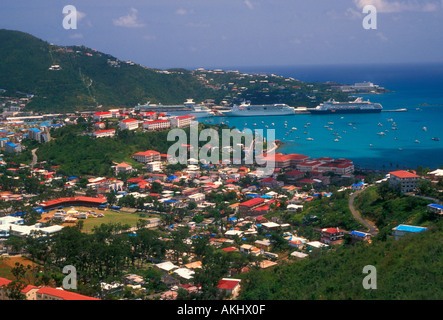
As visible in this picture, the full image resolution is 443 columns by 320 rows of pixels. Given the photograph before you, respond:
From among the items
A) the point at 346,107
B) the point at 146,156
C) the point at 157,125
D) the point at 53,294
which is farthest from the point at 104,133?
the point at 346,107

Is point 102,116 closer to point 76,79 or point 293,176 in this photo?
point 76,79

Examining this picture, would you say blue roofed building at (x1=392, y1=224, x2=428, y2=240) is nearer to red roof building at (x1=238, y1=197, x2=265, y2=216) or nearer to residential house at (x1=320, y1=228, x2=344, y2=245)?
residential house at (x1=320, y1=228, x2=344, y2=245)

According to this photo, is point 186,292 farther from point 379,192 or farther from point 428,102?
point 428,102

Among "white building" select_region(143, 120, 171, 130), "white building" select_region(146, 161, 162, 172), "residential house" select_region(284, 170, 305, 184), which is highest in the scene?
"white building" select_region(143, 120, 171, 130)

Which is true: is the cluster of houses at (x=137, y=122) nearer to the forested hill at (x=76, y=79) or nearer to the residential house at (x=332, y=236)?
the forested hill at (x=76, y=79)

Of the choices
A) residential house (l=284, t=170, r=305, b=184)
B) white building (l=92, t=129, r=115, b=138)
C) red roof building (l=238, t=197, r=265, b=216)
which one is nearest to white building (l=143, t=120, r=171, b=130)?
white building (l=92, t=129, r=115, b=138)

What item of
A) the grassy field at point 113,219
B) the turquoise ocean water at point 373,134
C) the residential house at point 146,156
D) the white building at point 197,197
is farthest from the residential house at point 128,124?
the grassy field at point 113,219

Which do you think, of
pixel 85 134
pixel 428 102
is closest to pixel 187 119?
pixel 85 134
